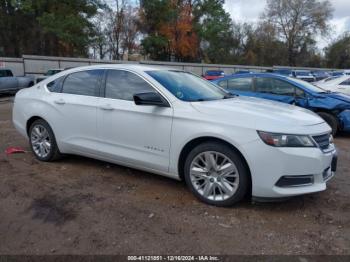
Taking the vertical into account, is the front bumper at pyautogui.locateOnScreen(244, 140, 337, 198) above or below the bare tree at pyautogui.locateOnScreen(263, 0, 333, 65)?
below

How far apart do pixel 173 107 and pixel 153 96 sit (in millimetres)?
273

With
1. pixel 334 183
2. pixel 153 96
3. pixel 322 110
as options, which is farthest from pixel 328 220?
pixel 322 110

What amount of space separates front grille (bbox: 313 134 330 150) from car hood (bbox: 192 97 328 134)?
0.53 feet

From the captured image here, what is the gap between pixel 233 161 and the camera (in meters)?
3.83

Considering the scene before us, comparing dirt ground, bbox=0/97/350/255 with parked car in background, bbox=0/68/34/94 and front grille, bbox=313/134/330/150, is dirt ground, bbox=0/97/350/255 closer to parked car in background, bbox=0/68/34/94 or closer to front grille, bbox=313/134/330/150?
front grille, bbox=313/134/330/150

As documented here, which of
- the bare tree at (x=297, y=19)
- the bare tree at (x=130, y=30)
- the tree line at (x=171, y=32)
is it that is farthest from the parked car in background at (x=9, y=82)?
the bare tree at (x=297, y=19)

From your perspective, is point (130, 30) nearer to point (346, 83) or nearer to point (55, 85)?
point (346, 83)

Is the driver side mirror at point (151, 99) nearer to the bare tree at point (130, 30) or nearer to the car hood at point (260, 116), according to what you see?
the car hood at point (260, 116)

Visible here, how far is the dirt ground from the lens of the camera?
3182 millimetres

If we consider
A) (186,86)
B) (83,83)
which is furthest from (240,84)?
(83,83)

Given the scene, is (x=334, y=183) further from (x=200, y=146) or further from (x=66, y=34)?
(x=66, y=34)

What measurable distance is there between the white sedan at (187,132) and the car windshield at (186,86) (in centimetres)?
2

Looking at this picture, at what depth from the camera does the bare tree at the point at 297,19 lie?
2441 inches

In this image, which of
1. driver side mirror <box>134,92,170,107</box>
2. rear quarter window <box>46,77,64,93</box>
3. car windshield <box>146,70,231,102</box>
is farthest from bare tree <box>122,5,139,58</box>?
driver side mirror <box>134,92,170,107</box>
